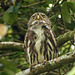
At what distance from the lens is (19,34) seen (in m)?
4.67

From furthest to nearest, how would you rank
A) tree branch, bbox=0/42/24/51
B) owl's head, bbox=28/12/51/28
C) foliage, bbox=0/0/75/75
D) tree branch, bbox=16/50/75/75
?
owl's head, bbox=28/12/51/28
tree branch, bbox=0/42/24/51
foliage, bbox=0/0/75/75
tree branch, bbox=16/50/75/75

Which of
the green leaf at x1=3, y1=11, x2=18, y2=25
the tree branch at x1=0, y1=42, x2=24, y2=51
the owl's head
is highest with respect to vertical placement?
the green leaf at x1=3, y1=11, x2=18, y2=25

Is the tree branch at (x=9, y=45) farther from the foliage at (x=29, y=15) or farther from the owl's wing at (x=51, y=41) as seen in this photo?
the owl's wing at (x=51, y=41)

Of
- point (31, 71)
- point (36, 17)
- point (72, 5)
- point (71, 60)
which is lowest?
point (31, 71)

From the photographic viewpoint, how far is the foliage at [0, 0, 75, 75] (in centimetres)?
248

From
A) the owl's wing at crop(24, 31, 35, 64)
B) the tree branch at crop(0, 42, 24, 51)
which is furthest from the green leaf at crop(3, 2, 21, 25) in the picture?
the tree branch at crop(0, 42, 24, 51)

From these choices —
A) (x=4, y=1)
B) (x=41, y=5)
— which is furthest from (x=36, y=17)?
(x=4, y=1)

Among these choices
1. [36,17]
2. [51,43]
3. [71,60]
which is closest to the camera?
[71,60]

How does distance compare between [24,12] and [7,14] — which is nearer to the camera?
[7,14]

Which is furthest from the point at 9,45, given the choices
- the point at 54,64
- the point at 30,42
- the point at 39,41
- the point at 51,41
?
the point at 54,64

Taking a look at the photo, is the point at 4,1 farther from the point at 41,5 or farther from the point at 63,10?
the point at 63,10

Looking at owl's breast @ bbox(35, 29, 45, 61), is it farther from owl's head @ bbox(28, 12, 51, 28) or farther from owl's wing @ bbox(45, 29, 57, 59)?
owl's head @ bbox(28, 12, 51, 28)

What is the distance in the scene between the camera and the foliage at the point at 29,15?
8.14ft

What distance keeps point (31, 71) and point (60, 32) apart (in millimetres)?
2170
